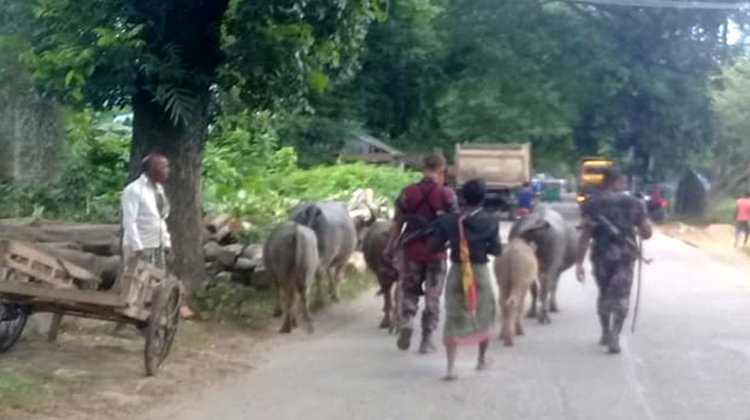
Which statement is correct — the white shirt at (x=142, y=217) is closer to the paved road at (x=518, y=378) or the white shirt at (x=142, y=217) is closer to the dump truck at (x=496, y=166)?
the paved road at (x=518, y=378)

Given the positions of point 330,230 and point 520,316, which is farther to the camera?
point 330,230

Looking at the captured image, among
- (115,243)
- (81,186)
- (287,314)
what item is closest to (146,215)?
(115,243)

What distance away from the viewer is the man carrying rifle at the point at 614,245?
15.1m

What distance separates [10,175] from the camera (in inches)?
882

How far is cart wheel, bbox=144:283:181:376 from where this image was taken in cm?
1255

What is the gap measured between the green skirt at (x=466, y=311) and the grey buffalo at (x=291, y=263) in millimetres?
3316

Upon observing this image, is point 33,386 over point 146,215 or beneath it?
beneath

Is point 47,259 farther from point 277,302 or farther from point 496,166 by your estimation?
point 496,166

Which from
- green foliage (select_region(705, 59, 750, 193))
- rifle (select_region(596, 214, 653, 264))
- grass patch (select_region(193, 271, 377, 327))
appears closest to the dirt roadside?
grass patch (select_region(193, 271, 377, 327))

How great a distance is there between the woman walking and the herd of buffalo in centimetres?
222

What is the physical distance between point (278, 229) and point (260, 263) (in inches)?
80.2

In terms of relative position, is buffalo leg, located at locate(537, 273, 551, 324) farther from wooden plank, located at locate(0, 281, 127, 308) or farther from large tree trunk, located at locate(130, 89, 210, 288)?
wooden plank, located at locate(0, 281, 127, 308)

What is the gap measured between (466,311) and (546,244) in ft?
14.8

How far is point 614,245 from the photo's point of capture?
596 inches
